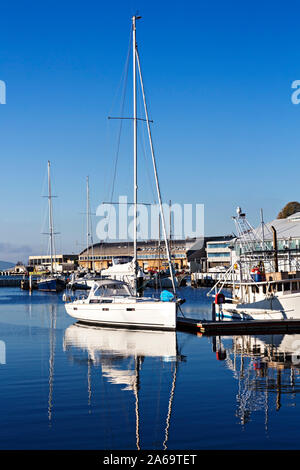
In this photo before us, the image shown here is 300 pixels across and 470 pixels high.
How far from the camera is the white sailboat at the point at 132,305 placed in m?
48.1

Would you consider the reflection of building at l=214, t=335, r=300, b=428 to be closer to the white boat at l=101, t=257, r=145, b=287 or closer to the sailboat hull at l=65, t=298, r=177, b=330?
the sailboat hull at l=65, t=298, r=177, b=330

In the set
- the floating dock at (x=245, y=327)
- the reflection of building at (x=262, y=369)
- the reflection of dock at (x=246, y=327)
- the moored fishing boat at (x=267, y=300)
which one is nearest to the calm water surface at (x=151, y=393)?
the reflection of building at (x=262, y=369)

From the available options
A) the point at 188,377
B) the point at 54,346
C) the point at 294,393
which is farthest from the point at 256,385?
the point at 54,346

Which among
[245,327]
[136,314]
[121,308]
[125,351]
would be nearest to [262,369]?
[125,351]

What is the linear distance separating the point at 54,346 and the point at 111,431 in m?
23.3

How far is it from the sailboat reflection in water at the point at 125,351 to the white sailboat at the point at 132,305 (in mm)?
842

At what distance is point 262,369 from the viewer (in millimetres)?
31375

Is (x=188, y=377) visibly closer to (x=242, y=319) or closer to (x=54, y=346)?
(x=54, y=346)

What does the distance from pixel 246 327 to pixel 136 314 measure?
953cm

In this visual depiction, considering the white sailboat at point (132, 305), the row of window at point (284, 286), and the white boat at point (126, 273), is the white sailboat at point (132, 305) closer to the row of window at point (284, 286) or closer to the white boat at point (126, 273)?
the white boat at point (126, 273)

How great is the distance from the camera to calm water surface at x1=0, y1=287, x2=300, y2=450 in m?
19.6

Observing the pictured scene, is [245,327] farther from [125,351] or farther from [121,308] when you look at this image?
[125,351]
